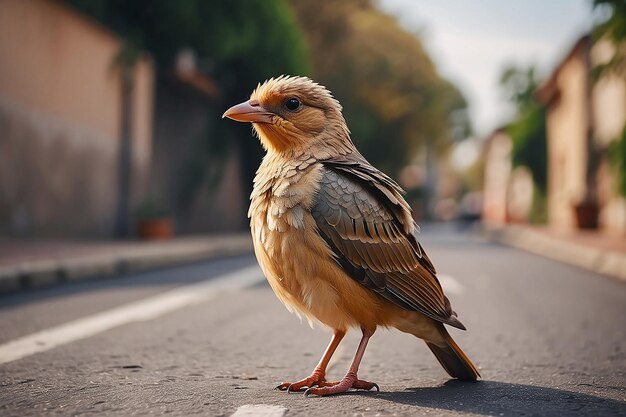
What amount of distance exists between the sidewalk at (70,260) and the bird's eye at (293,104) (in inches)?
206

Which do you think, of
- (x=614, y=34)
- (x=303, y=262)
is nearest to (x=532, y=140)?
(x=614, y=34)

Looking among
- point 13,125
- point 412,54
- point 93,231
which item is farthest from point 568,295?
point 412,54

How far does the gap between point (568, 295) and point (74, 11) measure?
11.2 metres

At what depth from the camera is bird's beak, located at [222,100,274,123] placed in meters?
3.59

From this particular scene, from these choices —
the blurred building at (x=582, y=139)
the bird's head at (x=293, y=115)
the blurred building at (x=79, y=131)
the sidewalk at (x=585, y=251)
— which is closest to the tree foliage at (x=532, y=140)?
the blurred building at (x=582, y=139)

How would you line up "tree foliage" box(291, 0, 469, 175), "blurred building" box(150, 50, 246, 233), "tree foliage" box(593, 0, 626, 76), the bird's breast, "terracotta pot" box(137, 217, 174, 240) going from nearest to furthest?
the bird's breast
"tree foliage" box(593, 0, 626, 76)
"terracotta pot" box(137, 217, 174, 240)
"blurred building" box(150, 50, 246, 233)
"tree foliage" box(291, 0, 469, 175)

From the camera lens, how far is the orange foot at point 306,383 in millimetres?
3346

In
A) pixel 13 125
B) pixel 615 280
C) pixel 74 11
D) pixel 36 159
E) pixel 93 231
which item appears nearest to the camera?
pixel 615 280

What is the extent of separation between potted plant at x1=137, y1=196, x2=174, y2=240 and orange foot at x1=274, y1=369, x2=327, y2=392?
13.8m

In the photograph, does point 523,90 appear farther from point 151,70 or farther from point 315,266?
point 315,266

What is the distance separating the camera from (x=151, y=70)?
61.7 feet

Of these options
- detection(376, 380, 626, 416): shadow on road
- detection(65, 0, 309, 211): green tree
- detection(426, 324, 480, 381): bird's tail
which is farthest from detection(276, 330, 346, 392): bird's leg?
detection(65, 0, 309, 211): green tree

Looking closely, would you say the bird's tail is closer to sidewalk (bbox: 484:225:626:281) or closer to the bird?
the bird

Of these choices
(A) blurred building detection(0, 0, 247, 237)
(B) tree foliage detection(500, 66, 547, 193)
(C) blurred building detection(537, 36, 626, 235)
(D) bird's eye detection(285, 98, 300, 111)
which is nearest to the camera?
(D) bird's eye detection(285, 98, 300, 111)
